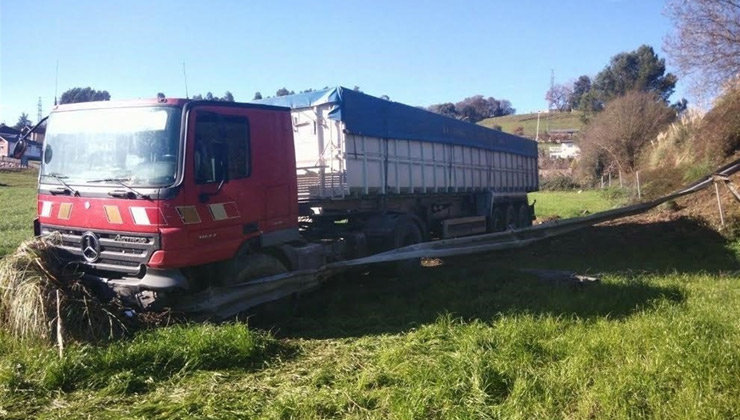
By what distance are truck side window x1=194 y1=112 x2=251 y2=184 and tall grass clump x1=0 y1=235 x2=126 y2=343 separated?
5.27ft

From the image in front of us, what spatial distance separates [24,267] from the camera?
18.8 ft

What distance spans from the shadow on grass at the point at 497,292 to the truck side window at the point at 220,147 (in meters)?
1.75

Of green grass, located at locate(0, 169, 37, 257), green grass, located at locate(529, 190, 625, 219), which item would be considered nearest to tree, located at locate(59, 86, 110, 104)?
green grass, located at locate(0, 169, 37, 257)

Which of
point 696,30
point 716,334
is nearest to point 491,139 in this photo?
point 696,30

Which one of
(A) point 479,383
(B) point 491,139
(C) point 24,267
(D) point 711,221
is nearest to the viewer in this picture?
(A) point 479,383

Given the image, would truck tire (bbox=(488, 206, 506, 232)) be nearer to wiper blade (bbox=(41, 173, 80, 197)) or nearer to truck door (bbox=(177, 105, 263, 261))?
truck door (bbox=(177, 105, 263, 261))

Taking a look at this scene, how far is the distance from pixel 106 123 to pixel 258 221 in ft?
6.49

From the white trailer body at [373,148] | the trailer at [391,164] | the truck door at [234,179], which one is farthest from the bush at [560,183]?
the truck door at [234,179]

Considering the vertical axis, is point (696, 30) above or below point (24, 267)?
above

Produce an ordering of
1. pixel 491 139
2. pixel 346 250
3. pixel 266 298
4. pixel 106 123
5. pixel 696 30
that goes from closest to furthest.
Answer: pixel 106 123 < pixel 266 298 < pixel 346 250 < pixel 491 139 < pixel 696 30

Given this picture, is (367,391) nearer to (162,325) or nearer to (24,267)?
(162,325)

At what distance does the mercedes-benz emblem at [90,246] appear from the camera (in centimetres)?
597

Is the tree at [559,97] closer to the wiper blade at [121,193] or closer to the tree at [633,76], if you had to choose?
the tree at [633,76]

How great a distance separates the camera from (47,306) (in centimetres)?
536
